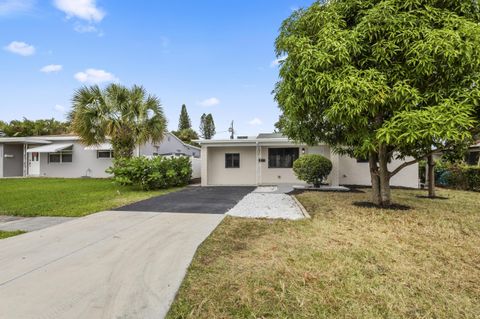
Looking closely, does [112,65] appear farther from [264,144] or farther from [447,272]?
[447,272]

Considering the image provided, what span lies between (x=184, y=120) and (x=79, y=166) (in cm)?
4331

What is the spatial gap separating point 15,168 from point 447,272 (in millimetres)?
30336

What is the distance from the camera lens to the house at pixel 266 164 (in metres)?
17.2

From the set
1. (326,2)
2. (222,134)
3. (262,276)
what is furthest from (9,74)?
(222,134)

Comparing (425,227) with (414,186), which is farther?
(414,186)

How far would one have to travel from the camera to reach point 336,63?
298 inches

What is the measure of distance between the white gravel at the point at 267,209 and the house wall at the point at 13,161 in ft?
77.5

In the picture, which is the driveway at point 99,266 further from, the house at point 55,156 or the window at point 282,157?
the house at point 55,156

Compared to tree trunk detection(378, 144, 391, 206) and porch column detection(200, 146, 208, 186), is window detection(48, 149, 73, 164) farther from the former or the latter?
tree trunk detection(378, 144, 391, 206)

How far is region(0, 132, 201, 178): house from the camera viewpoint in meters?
22.7

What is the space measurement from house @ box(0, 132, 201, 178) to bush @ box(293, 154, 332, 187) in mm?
9568

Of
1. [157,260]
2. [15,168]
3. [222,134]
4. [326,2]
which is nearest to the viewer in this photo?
[157,260]

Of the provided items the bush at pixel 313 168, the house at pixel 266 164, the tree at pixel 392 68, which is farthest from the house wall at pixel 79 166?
the tree at pixel 392 68

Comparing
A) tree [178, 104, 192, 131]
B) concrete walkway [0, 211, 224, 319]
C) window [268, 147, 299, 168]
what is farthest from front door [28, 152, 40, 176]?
tree [178, 104, 192, 131]
